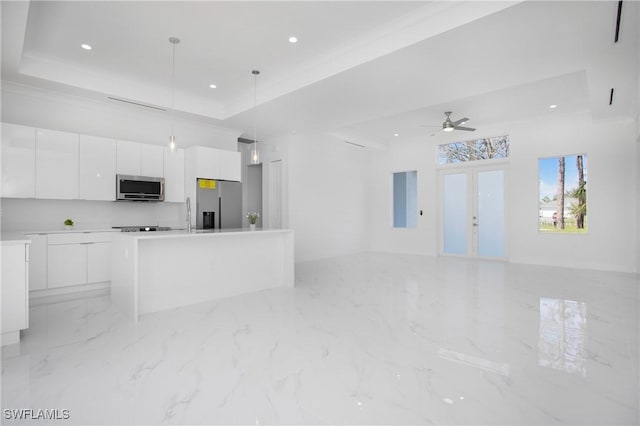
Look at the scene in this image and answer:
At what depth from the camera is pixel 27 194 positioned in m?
4.21

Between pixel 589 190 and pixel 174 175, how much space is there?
25.0ft

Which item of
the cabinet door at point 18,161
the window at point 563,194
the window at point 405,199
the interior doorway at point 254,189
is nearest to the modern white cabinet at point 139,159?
the cabinet door at point 18,161

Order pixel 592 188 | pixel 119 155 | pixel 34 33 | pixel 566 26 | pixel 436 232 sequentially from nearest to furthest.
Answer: pixel 566 26
pixel 34 33
pixel 119 155
pixel 592 188
pixel 436 232

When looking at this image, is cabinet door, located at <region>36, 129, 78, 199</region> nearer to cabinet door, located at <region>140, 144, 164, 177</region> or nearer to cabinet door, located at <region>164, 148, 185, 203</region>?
cabinet door, located at <region>140, 144, 164, 177</region>

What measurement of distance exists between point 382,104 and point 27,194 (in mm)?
4932

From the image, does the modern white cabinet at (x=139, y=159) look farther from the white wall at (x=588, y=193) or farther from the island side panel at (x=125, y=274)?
the white wall at (x=588, y=193)

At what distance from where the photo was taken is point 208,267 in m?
4.07

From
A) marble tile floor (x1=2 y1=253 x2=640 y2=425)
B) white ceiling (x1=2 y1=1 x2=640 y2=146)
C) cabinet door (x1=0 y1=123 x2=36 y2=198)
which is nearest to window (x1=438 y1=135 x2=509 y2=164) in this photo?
white ceiling (x1=2 y1=1 x2=640 y2=146)

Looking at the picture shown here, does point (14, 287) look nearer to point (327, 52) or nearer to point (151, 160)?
point (151, 160)

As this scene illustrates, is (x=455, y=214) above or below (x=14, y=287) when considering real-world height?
above

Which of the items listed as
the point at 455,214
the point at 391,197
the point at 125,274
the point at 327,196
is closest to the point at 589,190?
the point at 455,214

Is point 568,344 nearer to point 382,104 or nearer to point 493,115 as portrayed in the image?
point 382,104

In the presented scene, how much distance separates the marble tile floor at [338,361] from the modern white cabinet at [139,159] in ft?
6.45

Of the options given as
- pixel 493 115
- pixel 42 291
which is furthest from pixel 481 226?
pixel 42 291
